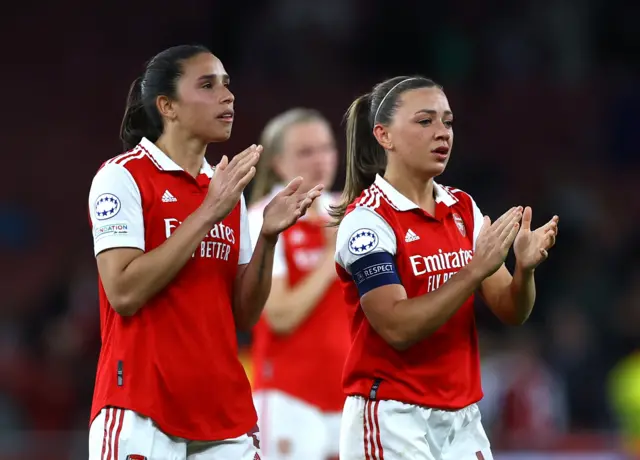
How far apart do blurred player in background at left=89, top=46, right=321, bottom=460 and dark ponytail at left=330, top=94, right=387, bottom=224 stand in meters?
0.56

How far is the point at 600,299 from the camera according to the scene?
41.4 feet

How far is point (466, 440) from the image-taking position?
161 inches

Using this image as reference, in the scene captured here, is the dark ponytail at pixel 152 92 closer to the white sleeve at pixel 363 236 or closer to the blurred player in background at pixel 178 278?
the blurred player in background at pixel 178 278

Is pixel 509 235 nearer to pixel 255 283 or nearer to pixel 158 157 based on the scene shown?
pixel 255 283

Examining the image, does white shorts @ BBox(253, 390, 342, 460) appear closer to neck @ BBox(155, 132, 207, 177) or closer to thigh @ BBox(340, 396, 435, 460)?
thigh @ BBox(340, 396, 435, 460)

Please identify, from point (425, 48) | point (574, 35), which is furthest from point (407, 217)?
point (574, 35)

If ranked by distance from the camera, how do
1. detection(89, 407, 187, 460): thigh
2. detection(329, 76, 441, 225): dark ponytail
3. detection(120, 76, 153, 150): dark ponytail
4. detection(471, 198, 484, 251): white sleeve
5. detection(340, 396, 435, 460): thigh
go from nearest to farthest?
detection(89, 407, 187, 460): thigh
detection(340, 396, 435, 460): thigh
detection(120, 76, 153, 150): dark ponytail
detection(471, 198, 484, 251): white sleeve
detection(329, 76, 441, 225): dark ponytail

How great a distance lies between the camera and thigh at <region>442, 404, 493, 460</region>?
407 centimetres

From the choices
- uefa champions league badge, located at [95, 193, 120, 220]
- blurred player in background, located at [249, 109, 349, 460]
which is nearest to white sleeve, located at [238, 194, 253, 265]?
uefa champions league badge, located at [95, 193, 120, 220]

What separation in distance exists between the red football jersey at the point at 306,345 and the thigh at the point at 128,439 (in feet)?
6.35

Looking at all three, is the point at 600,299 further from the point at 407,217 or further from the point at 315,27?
the point at 407,217

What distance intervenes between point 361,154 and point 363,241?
0.60 metres

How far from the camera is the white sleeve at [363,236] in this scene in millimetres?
4039

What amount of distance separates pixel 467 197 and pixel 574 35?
10669mm
